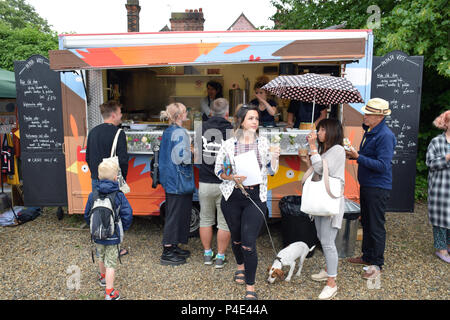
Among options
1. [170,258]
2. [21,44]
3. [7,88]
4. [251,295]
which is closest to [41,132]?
[7,88]

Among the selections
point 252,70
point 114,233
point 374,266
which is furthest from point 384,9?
point 114,233

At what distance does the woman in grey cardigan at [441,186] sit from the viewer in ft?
12.3

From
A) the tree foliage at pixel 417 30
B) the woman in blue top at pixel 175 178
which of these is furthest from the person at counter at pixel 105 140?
the tree foliage at pixel 417 30

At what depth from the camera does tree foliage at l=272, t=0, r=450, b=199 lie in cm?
533

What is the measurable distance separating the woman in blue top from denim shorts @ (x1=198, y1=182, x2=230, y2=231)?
18cm

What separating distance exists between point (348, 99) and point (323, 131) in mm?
756

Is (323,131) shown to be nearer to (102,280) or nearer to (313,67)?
(102,280)

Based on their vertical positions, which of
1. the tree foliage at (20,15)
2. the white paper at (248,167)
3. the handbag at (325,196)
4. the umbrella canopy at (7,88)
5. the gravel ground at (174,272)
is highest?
the tree foliage at (20,15)

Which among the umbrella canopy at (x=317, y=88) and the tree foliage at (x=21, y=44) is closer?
the umbrella canopy at (x=317, y=88)

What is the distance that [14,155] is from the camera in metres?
5.43

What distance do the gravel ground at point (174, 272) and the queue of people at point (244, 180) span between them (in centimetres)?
14

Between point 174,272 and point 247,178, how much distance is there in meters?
1.50

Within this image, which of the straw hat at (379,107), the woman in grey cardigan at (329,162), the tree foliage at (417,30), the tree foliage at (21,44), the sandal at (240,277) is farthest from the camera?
the tree foliage at (21,44)

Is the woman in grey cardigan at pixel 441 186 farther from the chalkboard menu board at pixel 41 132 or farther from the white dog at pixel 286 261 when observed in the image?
the chalkboard menu board at pixel 41 132
